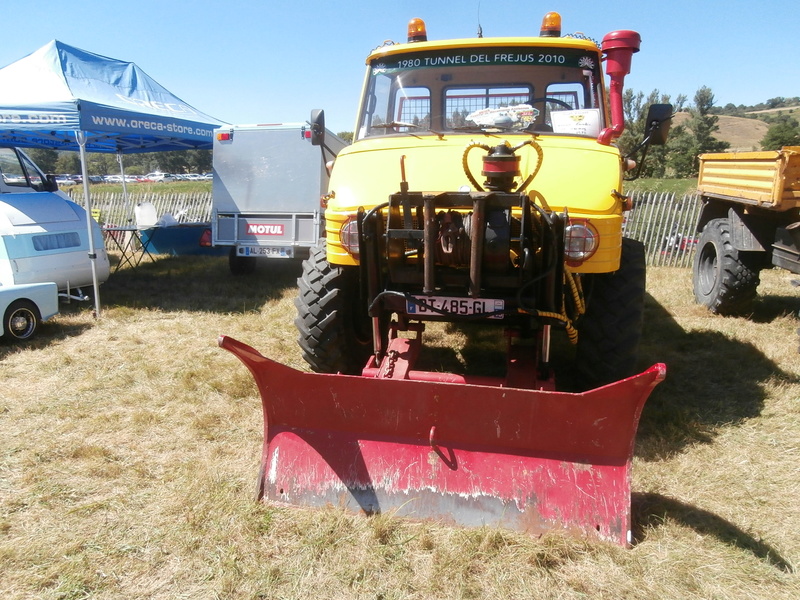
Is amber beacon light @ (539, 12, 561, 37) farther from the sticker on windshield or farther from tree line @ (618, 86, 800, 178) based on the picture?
tree line @ (618, 86, 800, 178)

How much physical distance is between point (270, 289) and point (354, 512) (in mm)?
5649

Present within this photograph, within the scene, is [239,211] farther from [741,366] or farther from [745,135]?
[745,135]

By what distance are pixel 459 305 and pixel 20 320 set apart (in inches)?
189

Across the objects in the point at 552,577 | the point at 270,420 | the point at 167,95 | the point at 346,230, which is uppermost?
the point at 167,95

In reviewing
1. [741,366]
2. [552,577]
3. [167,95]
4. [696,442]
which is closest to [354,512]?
[552,577]

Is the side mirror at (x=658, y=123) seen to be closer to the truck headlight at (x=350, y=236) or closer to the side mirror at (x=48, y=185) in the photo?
the truck headlight at (x=350, y=236)

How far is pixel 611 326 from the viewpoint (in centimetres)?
342

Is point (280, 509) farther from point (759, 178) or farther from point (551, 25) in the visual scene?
point (759, 178)

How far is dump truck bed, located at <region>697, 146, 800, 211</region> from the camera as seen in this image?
4.91 m

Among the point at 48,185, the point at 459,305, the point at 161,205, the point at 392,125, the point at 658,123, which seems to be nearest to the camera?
the point at 459,305

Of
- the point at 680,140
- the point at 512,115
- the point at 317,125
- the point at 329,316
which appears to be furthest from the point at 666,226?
the point at 680,140

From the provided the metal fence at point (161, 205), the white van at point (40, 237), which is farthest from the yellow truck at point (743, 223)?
the metal fence at point (161, 205)

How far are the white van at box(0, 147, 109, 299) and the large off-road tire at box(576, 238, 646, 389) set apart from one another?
595 cm

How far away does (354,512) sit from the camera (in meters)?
2.78
